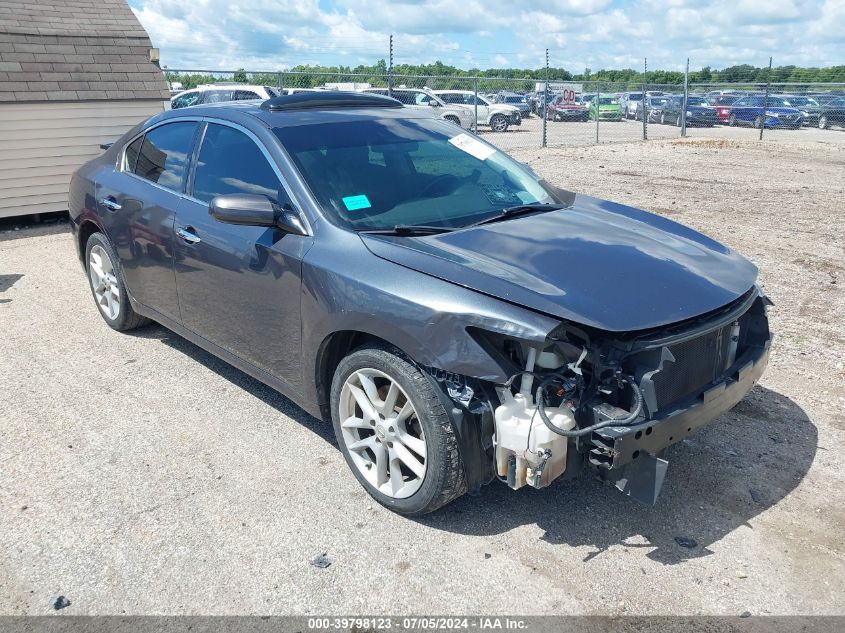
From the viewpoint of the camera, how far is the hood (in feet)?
9.45

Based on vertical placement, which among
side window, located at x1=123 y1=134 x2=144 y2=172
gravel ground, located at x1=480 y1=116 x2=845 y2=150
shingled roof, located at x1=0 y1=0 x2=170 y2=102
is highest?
shingled roof, located at x1=0 y1=0 x2=170 y2=102

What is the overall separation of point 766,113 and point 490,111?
1003cm

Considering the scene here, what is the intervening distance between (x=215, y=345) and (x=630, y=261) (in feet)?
8.10

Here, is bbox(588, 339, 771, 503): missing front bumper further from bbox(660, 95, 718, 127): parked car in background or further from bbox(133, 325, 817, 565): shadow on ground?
bbox(660, 95, 718, 127): parked car in background

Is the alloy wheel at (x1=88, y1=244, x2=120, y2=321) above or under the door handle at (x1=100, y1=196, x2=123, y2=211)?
under

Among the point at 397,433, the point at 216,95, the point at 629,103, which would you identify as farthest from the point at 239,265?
the point at 629,103

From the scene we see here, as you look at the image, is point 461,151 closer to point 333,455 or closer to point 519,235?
point 519,235

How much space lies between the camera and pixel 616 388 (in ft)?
9.37

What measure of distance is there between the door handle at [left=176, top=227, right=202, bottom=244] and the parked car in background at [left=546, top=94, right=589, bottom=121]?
27.3m

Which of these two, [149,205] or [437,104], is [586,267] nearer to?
[149,205]

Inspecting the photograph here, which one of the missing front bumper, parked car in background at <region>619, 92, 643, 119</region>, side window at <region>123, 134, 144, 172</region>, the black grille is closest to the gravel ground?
parked car in background at <region>619, 92, 643, 119</region>

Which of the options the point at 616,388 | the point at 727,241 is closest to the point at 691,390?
the point at 616,388

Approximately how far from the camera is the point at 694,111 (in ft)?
96.6

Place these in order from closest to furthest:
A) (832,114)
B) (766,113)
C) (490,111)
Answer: (766,113), (832,114), (490,111)
